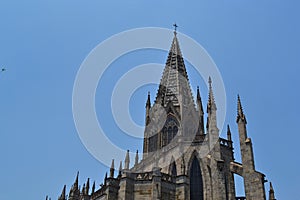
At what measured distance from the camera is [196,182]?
86.6ft

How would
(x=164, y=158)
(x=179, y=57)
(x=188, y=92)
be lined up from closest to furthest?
(x=164, y=158), (x=188, y=92), (x=179, y=57)

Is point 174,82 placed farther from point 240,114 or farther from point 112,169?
point 112,169

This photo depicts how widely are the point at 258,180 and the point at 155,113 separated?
17.9 m

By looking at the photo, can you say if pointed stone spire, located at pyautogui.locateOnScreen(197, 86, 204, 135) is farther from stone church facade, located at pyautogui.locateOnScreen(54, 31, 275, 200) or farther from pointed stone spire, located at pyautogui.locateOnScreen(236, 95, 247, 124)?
pointed stone spire, located at pyautogui.locateOnScreen(236, 95, 247, 124)

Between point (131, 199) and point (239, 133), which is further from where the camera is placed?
point (239, 133)

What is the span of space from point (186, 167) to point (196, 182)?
4.82 ft

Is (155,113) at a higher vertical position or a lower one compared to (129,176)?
higher

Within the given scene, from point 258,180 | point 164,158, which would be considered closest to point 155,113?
point 164,158

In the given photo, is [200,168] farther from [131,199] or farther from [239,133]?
[131,199]

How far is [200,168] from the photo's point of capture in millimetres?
26719

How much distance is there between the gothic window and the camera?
25.7 m

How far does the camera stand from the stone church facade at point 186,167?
23.1m

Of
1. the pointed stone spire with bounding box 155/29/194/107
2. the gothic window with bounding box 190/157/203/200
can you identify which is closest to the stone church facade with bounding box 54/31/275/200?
the gothic window with bounding box 190/157/203/200

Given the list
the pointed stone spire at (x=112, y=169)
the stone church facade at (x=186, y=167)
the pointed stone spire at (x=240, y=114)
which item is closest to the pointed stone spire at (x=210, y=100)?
the stone church facade at (x=186, y=167)
